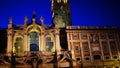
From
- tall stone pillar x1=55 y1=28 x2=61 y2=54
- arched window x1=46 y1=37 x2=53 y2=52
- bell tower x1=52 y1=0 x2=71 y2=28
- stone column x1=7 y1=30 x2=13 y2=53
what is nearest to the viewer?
stone column x1=7 y1=30 x2=13 y2=53

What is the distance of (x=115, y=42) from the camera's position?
54406mm

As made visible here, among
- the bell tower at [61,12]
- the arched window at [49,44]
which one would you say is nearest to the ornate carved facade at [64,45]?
the arched window at [49,44]

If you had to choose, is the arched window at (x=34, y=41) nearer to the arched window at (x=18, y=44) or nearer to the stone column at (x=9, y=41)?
the arched window at (x=18, y=44)

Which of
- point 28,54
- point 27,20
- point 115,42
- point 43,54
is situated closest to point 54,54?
point 43,54

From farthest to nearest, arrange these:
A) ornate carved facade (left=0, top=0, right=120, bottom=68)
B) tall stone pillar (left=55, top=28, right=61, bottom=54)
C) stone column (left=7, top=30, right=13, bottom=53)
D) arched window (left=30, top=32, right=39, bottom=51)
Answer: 1. arched window (left=30, top=32, right=39, bottom=51)
2. tall stone pillar (left=55, top=28, right=61, bottom=54)
3. stone column (left=7, top=30, right=13, bottom=53)
4. ornate carved facade (left=0, top=0, right=120, bottom=68)

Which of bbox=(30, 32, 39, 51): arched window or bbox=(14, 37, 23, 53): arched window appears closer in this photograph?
bbox=(14, 37, 23, 53): arched window

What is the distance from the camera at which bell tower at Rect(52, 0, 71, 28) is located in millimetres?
73375

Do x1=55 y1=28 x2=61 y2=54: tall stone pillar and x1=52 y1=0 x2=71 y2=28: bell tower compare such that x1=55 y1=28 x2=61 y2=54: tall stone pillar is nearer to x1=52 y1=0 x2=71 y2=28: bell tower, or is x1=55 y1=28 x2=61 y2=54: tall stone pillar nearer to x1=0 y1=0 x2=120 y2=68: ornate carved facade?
x1=0 y1=0 x2=120 y2=68: ornate carved facade

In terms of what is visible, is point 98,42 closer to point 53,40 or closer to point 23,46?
point 53,40

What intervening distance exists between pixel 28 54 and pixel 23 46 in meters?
3.44

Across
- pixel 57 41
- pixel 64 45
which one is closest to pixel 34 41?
pixel 57 41

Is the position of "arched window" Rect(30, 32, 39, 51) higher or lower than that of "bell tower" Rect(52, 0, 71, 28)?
lower

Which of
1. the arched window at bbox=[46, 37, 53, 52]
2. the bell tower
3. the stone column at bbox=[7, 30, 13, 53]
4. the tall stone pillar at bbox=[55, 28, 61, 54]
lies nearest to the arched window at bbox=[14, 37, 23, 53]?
the stone column at bbox=[7, 30, 13, 53]

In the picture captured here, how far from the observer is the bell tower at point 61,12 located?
7338 centimetres
